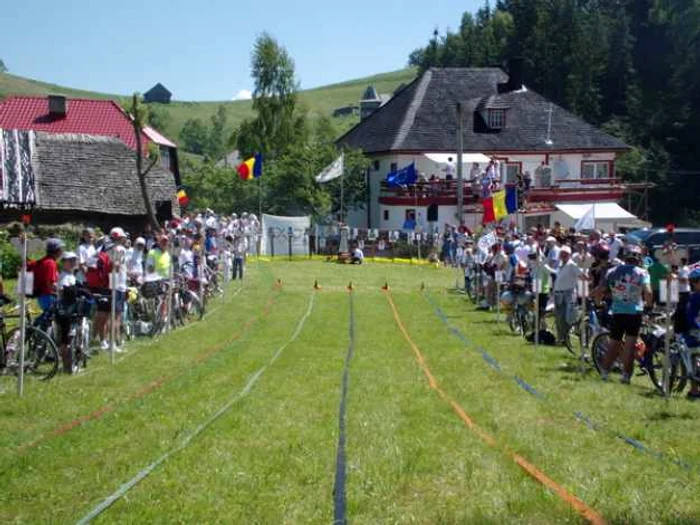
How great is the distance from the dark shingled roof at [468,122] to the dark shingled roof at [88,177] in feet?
70.3

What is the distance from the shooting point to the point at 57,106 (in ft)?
206

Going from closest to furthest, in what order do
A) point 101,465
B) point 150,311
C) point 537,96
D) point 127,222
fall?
point 101,465, point 150,311, point 127,222, point 537,96

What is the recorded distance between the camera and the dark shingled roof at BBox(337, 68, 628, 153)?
6625cm

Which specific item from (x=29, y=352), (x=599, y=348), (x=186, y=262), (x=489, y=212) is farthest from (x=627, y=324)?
(x=489, y=212)

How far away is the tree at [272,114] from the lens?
77062 millimetres

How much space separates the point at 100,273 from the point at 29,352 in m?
3.21

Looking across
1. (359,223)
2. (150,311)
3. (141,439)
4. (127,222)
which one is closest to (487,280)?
(150,311)

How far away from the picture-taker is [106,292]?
1786cm

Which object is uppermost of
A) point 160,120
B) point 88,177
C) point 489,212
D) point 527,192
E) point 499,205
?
point 160,120

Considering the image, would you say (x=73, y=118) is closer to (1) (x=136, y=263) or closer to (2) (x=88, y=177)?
(2) (x=88, y=177)

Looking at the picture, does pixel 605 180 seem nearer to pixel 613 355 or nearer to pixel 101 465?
pixel 613 355

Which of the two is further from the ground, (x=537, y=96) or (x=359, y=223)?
(x=537, y=96)

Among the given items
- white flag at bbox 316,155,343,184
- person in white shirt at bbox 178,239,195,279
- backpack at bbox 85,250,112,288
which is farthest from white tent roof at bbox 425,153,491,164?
backpack at bbox 85,250,112,288

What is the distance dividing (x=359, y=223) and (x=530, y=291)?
43.6m
